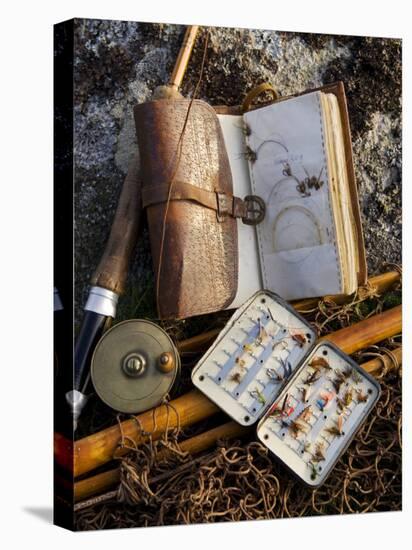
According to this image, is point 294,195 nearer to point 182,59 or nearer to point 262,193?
point 262,193

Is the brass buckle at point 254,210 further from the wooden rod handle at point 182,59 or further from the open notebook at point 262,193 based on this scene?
the wooden rod handle at point 182,59

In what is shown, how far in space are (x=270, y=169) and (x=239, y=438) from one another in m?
1.43

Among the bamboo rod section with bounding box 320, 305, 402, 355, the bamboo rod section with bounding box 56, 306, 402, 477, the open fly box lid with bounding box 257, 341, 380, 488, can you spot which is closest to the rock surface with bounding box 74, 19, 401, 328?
the bamboo rod section with bounding box 320, 305, 402, 355

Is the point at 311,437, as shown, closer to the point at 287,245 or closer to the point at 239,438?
the point at 239,438

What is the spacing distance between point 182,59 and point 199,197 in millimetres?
766

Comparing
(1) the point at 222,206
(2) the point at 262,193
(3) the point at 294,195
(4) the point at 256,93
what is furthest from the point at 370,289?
(4) the point at 256,93

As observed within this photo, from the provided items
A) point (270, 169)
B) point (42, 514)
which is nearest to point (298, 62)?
point (270, 169)

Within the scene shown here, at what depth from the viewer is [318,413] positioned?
15.7 feet

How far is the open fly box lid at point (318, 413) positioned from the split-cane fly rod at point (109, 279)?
0.95 meters

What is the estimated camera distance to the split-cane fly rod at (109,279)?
14.4 ft

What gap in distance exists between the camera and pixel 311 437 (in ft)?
15.5

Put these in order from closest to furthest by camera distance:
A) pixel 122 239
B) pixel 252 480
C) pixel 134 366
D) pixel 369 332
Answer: pixel 134 366
pixel 122 239
pixel 252 480
pixel 369 332

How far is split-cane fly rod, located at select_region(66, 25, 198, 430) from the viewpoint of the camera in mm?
4398

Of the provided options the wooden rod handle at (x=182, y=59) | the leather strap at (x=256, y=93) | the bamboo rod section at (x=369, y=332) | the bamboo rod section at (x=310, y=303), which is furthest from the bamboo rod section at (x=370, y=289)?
the wooden rod handle at (x=182, y=59)
